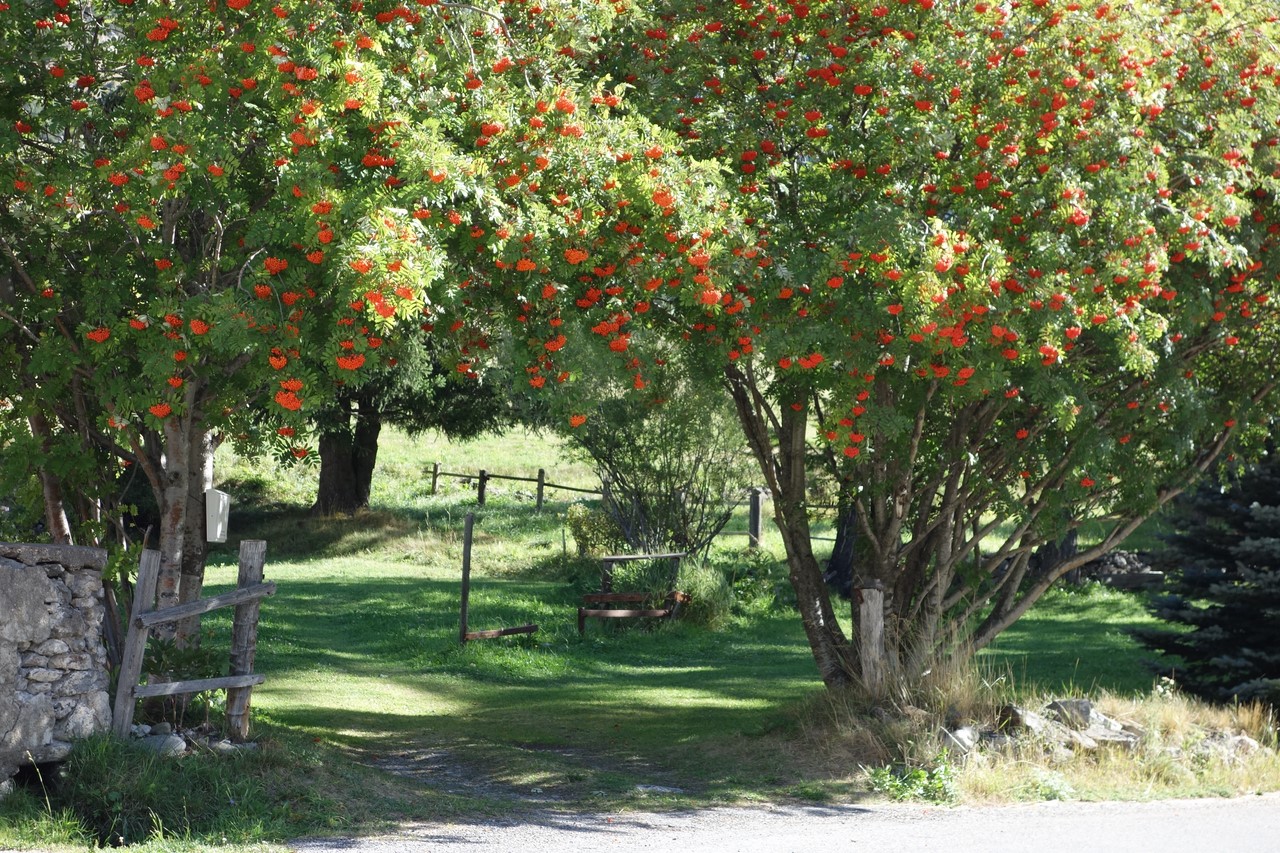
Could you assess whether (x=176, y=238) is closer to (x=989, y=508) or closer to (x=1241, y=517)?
(x=989, y=508)

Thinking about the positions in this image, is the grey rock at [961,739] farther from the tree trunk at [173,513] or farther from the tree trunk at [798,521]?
the tree trunk at [173,513]

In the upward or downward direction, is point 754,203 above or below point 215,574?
above

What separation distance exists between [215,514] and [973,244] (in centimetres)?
557

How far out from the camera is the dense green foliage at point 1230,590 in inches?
461

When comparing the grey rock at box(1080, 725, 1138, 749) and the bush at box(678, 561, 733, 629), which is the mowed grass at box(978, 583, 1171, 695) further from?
the bush at box(678, 561, 733, 629)

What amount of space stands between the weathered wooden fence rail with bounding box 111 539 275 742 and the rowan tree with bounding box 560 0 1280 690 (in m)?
3.38

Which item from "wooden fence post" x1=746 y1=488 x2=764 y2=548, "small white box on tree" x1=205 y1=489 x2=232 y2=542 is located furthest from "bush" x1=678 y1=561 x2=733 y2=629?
"small white box on tree" x1=205 y1=489 x2=232 y2=542

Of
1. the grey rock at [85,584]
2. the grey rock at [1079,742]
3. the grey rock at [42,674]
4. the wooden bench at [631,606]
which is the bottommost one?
the grey rock at [1079,742]

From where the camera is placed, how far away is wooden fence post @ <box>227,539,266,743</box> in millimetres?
8117

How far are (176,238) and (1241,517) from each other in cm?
1002

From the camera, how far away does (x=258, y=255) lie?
25.1 feet

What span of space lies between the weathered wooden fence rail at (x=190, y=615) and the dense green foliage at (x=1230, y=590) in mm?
8568

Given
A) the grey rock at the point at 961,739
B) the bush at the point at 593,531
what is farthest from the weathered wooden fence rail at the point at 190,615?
the bush at the point at 593,531

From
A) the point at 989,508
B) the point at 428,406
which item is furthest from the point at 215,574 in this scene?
the point at 989,508
